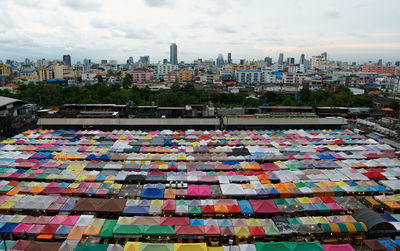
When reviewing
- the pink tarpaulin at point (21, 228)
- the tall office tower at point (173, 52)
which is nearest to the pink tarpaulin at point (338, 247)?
the pink tarpaulin at point (21, 228)

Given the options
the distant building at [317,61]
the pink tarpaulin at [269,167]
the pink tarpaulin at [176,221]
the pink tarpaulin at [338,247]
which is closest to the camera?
the pink tarpaulin at [338,247]

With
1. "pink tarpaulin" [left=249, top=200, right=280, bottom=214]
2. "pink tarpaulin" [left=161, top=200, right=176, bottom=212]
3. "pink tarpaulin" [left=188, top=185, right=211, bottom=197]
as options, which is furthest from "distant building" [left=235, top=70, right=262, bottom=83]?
"pink tarpaulin" [left=161, top=200, right=176, bottom=212]

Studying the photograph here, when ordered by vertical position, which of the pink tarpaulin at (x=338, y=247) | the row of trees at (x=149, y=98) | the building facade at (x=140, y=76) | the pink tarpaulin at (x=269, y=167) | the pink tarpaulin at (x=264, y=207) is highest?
the building facade at (x=140, y=76)

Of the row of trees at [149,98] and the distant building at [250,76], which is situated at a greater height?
the distant building at [250,76]

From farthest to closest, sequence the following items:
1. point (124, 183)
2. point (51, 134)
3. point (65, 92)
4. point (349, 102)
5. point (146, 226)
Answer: point (65, 92) < point (349, 102) < point (51, 134) < point (124, 183) < point (146, 226)

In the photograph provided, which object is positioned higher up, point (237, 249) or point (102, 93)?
point (102, 93)

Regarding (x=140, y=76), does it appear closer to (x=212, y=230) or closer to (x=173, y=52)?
(x=212, y=230)

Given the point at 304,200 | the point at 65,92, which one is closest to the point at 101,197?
the point at 304,200

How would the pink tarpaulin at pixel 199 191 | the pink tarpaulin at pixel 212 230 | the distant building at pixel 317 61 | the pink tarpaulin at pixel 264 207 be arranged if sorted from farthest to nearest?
1. the distant building at pixel 317 61
2. the pink tarpaulin at pixel 199 191
3. the pink tarpaulin at pixel 264 207
4. the pink tarpaulin at pixel 212 230

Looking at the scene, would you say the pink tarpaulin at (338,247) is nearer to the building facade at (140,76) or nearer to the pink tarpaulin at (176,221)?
the pink tarpaulin at (176,221)

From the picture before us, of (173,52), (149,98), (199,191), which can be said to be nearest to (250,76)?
(149,98)

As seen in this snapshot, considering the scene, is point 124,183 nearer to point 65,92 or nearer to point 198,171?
point 198,171
